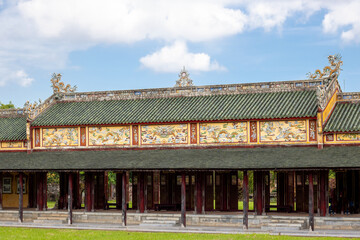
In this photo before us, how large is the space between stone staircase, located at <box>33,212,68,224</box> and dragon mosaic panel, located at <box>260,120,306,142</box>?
43.2 feet

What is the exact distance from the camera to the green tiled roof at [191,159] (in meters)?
32.6

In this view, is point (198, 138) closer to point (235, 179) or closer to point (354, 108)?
point (235, 179)

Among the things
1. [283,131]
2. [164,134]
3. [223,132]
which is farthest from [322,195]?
[164,134]

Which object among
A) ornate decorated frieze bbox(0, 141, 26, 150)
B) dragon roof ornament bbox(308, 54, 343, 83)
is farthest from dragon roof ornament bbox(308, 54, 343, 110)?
ornate decorated frieze bbox(0, 141, 26, 150)

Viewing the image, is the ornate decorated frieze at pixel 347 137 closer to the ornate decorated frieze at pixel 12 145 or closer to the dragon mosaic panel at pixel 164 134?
the dragon mosaic panel at pixel 164 134

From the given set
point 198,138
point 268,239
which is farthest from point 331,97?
point 268,239

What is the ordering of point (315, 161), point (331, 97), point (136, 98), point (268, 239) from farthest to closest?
1. point (136, 98)
2. point (331, 97)
3. point (315, 161)
4. point (268, 239)

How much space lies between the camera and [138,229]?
33906mm

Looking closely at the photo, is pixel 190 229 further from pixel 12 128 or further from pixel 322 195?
pixel 12 128

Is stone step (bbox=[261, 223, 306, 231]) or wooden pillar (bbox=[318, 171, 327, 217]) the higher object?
wooden pillar (bbox=[318, 171, 327, 217])

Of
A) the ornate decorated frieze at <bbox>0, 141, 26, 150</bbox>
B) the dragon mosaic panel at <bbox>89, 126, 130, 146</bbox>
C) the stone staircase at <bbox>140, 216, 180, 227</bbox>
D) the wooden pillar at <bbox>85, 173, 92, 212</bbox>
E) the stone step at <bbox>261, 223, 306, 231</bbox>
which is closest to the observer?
the stone step at <bbox>261, 223, 306, 231</bbox>

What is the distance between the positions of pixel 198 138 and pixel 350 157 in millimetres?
9623

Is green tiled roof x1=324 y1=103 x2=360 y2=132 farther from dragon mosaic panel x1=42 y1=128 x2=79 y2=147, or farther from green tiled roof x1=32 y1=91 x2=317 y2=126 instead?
dragon mosaic panel x1=42 y1=128 x2=79 y2=147

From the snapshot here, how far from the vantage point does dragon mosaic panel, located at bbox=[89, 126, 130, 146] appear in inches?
1567
